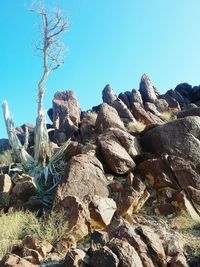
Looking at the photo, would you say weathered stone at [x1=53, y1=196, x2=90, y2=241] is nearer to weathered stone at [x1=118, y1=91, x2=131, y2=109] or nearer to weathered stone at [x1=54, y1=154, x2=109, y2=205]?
weathered stone at [x1=54, y1=154, x2=109, y2=205]

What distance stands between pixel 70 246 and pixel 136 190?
10.5 ft

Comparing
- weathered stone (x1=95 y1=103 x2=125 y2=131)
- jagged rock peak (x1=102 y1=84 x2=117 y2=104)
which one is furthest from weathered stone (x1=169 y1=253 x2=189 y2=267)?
jagged rock peak (x1=102 y1=84 x2=117 y2=104)

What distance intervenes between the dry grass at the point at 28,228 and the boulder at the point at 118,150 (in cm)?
374

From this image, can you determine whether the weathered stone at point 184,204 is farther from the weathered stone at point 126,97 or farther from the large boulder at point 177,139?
Answer: the weathered stone at point 126,97

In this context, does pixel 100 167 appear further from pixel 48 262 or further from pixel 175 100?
pixel 175 100

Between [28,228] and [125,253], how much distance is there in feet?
12.6

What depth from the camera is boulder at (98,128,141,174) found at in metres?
13.7

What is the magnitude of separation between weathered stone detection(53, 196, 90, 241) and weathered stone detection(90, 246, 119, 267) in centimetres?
254

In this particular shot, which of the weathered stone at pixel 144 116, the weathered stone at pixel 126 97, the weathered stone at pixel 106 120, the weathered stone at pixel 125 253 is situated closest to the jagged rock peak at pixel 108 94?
the weathered stone at pixel 126 97

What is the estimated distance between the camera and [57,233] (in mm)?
9586

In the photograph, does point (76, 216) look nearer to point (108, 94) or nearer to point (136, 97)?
point (136, 97)

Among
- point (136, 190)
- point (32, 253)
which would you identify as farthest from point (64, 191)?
point (32, 253)

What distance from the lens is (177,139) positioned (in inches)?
592

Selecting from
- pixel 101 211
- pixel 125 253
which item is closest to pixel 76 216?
pixel 101 211
